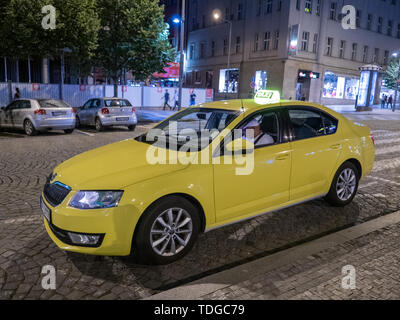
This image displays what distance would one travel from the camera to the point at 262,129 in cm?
440

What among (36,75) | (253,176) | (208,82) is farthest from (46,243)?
(208,82)

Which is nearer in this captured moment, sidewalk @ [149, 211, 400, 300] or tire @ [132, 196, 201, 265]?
sidewalk @ [149, 211, 400, 300]

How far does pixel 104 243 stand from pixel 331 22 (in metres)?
43.0

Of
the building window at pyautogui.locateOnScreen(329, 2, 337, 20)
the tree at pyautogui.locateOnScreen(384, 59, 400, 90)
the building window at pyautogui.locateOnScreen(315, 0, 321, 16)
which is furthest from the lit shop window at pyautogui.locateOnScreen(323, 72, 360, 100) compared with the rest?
the building window at pyautogui.locateOnScreen(315, 0, 321, 16)

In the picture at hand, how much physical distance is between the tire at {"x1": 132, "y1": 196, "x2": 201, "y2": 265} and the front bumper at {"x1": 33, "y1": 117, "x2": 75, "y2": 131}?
419 inches

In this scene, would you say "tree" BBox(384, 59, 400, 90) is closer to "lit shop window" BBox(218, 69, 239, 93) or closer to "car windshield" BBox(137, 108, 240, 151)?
"lit shop window" BBox(218, 69, 239, 93)

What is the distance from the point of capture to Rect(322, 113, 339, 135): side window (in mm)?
5020

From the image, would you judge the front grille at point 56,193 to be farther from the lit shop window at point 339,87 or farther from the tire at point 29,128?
the lit shop window at point 339,87

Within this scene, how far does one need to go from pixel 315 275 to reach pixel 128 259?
1860mm

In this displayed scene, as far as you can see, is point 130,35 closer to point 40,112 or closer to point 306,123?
point 40,112

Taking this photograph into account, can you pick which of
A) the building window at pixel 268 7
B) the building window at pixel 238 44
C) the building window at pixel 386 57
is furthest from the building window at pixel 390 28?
the building window at pixel 238 44

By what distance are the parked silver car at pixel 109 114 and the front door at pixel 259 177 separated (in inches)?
446

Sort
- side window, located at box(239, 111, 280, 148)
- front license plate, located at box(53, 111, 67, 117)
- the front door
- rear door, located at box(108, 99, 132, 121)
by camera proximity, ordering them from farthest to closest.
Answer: rear door, located at box(108, 99, 132, 121) → front license plate, located at box(53, 111, 67, 117) → side window, located at box(239, 111, 280, 148) → the front door

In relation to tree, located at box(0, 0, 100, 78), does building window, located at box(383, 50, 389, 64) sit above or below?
above
